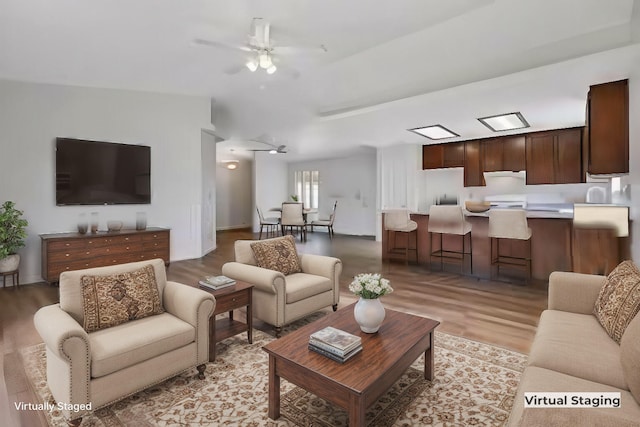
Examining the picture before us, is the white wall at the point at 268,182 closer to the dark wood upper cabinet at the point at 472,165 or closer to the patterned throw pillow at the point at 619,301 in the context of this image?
the dark wood upper cabinet at the point at 472,165

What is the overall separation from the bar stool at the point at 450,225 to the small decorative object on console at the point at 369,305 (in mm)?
3325

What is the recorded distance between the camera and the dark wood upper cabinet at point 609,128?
350 centimetres

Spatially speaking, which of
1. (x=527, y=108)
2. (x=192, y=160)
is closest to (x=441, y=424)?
(x=527, y=108)

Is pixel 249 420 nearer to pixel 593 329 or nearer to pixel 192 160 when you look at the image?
pixel 593 329

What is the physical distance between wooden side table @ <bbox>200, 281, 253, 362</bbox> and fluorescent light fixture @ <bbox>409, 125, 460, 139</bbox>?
17.0ft

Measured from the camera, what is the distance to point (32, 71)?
4.24 meters

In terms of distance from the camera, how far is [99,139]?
5.06m

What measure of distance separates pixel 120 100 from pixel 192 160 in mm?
1407

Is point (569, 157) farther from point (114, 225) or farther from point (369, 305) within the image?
point (114, 225)

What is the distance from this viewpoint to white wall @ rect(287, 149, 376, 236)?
9.97 metres

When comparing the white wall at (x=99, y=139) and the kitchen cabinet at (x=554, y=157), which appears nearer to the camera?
the white wall at (x=99, y=139)

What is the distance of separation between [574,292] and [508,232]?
2.38m

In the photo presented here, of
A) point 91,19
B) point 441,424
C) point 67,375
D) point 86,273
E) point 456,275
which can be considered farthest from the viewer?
point 456,275

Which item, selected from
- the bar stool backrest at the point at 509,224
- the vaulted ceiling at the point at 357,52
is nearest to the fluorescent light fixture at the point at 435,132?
the vaulted ceiling at the point at 357,52
